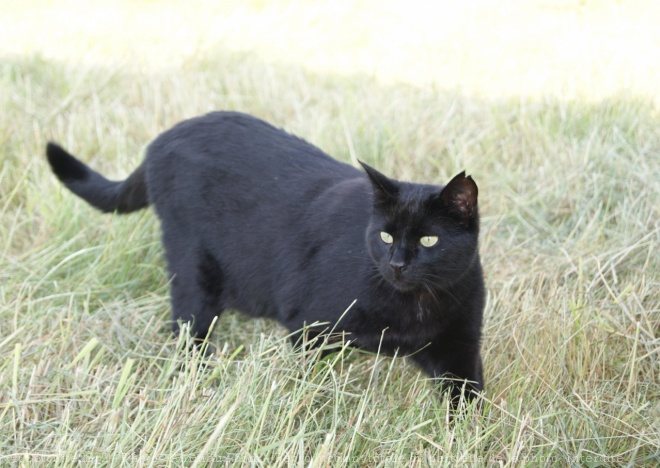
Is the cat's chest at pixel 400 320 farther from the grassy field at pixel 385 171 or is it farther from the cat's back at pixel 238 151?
the cat's back at pixel 238 151

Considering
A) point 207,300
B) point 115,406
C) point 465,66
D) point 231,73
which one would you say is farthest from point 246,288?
point 465,66

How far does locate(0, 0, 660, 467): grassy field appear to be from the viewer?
1.99m

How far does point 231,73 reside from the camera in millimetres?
4801

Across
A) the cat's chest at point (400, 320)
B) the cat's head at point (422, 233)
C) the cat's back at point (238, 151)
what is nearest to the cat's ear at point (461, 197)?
the cat's head at point (422, 233)

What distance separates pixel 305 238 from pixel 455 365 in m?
0.61

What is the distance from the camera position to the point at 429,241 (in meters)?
2.15

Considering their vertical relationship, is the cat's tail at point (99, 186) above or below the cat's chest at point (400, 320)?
→ above

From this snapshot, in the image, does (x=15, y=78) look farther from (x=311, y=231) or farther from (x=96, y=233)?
(x=311, y=231)

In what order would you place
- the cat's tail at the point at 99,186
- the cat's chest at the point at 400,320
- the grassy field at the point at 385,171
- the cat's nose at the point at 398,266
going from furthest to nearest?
the cat's tail at the point at 99,186 < the cat's chest at the point at 400,320 < the cat's nose at the point at 398,266 < the grassy field at the point at 385,171

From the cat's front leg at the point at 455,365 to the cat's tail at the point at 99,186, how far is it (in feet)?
4.07

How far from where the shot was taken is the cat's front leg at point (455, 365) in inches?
89.7

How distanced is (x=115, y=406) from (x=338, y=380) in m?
0.64

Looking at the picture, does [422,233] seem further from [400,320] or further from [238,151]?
[238,151]

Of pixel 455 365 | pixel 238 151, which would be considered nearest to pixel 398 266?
pixel 455 365
